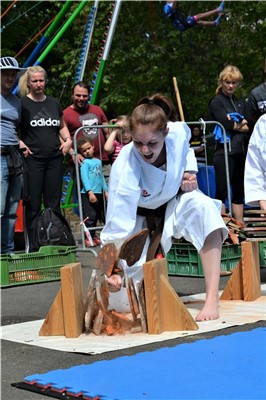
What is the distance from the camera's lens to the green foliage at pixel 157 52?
24656mm

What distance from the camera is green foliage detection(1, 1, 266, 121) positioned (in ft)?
80.9

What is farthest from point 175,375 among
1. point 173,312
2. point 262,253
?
point 262,253

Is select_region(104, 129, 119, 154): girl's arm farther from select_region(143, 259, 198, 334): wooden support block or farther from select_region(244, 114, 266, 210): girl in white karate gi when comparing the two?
select_region(143, 259, 198, 334): wooden support block

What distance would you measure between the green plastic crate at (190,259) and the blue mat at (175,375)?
10.7ft

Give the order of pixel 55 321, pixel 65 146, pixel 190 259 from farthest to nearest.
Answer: pixel 65 146 → pixel 190 259 → pixel 55 321

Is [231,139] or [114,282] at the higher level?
[231,139]

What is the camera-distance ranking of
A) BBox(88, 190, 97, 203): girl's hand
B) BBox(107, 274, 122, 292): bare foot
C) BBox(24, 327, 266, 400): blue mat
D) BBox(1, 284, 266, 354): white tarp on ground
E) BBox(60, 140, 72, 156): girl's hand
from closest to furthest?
1. BBox(24, 327, 266, 400): blue mat
2. BBox(1, 284, 266, 354): white tarp on ground
3. BBox(107, 274, 122, 292): bare foot
4. BBox(60, 140, 72, 156): girl's hand
5. BBox(88, 190, 97, 203): girl's hand

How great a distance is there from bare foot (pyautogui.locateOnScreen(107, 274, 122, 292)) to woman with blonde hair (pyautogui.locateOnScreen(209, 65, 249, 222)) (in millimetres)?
4774

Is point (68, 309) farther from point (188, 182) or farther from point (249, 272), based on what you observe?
point (249, 272)

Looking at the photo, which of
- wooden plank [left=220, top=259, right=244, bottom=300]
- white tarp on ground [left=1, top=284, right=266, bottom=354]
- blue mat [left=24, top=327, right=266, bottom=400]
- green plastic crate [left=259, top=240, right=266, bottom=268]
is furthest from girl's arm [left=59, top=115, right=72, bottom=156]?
blue mat [left=24, top=327, right=266, bottom=400]

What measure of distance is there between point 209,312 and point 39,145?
3.91 meters

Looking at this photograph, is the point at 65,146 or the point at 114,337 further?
the point at 65,146

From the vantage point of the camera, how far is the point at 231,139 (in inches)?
414

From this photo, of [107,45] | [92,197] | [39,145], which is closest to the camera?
[39,145]
